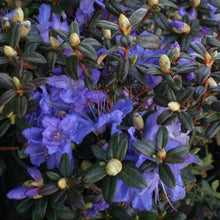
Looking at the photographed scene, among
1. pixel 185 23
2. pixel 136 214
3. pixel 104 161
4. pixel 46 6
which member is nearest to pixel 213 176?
pixel 136 214

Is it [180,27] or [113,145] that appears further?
[180,27]

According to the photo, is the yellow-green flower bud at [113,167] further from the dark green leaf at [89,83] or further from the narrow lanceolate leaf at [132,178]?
the dark green leaf at [89,83]

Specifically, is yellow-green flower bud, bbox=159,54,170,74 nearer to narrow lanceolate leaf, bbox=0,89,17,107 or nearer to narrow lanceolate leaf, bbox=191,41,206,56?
narrow lanceolate leaf, bbox=191,41,206,56

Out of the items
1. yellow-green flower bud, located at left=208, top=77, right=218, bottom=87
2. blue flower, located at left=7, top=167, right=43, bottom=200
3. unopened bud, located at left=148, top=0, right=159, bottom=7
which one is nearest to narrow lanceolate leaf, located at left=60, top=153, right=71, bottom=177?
blue flower, located at left=7, top=167, right=43, bottom=200

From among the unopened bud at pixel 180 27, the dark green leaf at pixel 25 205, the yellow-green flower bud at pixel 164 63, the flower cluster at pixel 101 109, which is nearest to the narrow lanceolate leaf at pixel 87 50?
the flower cluster at pixel 101 109

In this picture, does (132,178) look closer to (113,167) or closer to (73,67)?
(113,167)

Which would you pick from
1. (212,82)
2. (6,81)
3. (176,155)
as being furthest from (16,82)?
(212,82)
